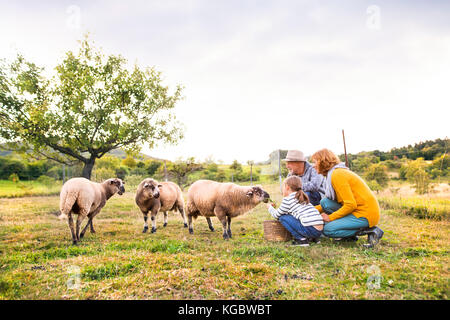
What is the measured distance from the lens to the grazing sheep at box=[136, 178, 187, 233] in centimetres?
824

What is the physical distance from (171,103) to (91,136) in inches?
170

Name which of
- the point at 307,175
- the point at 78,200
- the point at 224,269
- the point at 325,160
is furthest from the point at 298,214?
the point at 78,200

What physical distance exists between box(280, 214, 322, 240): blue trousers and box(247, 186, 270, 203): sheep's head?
1.31m

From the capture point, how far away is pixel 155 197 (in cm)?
814

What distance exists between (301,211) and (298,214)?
3.6 inches

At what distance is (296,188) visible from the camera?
17.0ft

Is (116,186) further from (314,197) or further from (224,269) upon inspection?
(314,197)

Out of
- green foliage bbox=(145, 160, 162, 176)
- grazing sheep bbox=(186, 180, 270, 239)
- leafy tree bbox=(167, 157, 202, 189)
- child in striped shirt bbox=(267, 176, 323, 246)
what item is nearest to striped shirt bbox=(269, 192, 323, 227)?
child in striped shirt bbox=(267, 176, 323, 246)

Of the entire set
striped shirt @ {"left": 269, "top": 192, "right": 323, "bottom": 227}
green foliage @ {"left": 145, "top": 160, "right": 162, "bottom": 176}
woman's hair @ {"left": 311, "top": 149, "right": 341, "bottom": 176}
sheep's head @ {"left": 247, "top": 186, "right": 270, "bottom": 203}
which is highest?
green foliage @ {"left": 145, "top": 160, "right": 162, "bottom": 176}

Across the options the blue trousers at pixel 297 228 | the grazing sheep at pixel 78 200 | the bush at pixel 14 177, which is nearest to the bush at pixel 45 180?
the bush at pixel 14 177

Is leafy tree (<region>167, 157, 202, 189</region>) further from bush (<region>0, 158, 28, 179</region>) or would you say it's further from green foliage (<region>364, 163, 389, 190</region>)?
green foliage (<region>364, 163, 389, 190</region>)

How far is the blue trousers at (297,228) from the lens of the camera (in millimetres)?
5227

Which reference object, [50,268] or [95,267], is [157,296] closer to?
[95,267]
